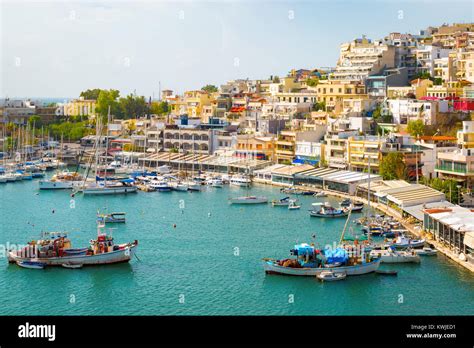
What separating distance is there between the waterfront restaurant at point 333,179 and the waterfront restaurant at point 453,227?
12.9 feet

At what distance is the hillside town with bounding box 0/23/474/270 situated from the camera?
499 inches

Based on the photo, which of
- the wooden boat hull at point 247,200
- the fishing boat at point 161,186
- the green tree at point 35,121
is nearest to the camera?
the wooden boat hull at point 247,200

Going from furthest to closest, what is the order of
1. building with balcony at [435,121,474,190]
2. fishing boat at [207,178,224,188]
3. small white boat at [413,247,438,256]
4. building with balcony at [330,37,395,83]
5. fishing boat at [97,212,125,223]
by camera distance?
building with balcony at [330,37,395,83] < fishing boat at [207,178,224,188] < building with balcony at [435,121,474,190] < fishing boat at [97,212,125,223] < small white boat at [413,247,438,256]

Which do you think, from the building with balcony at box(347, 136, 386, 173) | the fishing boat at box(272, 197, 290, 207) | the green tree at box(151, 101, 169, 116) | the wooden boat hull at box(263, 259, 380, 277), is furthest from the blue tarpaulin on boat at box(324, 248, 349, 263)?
the green tree at box(151, 101, 169, 116)

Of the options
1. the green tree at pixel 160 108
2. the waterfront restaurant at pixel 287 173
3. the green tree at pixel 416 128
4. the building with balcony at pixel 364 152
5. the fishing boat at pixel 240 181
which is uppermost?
the green tree at pixel 160 108

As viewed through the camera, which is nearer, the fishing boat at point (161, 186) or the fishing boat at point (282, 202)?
the fishing boat at point (282, 202)

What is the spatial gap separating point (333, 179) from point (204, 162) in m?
4.59

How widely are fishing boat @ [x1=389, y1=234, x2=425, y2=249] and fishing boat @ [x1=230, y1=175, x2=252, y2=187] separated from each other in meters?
6.72

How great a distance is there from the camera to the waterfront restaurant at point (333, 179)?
45.7 ft

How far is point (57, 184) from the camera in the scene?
→ 16.0m

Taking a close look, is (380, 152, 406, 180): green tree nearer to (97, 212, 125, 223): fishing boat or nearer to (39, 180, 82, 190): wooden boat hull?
(97, 212, 125, 223): fishing boat

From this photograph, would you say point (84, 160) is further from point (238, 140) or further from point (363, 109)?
point (363, 109)

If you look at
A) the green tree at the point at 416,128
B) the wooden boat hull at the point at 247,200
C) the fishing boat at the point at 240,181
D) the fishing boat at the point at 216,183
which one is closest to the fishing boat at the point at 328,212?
the wooden boat hull at the point at 247,200

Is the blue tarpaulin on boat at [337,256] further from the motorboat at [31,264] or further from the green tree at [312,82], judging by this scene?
the green tree at [312,82]
